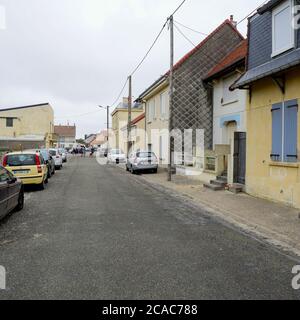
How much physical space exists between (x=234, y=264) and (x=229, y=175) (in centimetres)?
832

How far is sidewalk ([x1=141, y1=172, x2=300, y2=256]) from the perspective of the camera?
6617 mm

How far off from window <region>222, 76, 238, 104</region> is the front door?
3.34m

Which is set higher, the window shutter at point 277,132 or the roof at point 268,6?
the roof at point 268,6

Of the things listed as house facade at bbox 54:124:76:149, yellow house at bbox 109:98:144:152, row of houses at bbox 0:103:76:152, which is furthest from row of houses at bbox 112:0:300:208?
house facade at bbox 54:124:76:149

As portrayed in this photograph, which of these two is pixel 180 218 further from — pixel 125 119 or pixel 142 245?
pixel 125 119

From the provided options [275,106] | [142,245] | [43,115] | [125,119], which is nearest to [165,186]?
[275,106]

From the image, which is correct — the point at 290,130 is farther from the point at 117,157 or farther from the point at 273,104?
the point at 117,157

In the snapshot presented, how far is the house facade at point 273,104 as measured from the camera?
9234 millimetres

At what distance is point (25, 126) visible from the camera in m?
54.4

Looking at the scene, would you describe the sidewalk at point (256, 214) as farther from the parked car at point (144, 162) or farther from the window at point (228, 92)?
the parked car at point (144, 162)

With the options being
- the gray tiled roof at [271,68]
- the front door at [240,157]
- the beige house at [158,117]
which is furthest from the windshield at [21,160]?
the beige house at [158,117]

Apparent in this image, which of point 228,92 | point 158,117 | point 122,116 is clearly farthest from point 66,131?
point 228,92

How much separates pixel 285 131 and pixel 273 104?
3.62ft

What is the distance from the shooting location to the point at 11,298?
12.6 ft
